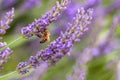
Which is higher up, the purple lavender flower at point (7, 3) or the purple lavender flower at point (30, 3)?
the purple lavender flower at point (7, 3)

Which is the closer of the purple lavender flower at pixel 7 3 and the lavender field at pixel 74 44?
the lavender field at pixel 74 44

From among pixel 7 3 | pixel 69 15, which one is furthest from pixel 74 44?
pixel 7 3

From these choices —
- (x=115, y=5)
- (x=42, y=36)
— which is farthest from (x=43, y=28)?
(x=115, y=5)

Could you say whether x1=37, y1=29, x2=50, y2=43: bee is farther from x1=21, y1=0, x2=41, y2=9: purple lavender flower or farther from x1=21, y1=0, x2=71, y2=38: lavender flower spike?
x1=21, y1=0, x2=41, y2=9: purple lavender flower

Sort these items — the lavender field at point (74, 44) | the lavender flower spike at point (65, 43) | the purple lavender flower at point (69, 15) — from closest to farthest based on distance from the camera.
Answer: the lavender flower spike at point (65, 43)
the lavender field at point (74, 44)
the purple lavender flower at point (69, 15)

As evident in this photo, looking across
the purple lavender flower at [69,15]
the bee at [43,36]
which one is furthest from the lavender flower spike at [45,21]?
the purple lavender flower at [69,15]

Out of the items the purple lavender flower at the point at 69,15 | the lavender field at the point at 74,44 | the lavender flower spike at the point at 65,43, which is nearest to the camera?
the lavender flower spike at the point at 65,43

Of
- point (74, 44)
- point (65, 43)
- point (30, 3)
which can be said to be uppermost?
point (30, 3)

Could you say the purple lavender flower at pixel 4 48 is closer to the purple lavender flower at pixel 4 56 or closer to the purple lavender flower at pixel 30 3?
the purple lavender flower at pixel 4 56

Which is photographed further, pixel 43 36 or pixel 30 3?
pixel 30 3

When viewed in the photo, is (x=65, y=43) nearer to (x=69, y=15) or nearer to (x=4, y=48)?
(x=4, y=48)

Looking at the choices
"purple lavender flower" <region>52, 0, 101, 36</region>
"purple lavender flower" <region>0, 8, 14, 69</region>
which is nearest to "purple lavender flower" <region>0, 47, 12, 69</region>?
"purple lavender flower" <region>0, 8, 14, 69</region>

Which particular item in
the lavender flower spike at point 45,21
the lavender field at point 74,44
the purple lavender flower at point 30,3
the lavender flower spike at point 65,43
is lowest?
the lavender flower spike at point 65,43
